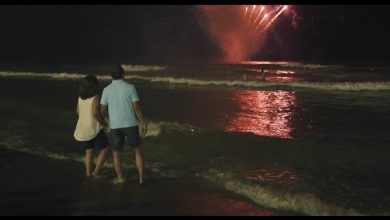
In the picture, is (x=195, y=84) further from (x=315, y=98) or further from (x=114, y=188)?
(x=114, y=188)

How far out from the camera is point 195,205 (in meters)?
6.58

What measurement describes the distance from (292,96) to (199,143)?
14150 millimetres

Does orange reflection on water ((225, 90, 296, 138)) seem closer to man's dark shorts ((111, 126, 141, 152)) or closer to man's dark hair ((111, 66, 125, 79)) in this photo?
man's dark shorts ((111, 126, 141, 152))

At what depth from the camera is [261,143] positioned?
11.2 metres

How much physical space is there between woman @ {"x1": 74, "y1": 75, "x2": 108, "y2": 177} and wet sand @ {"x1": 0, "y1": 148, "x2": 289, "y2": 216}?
0.59 m

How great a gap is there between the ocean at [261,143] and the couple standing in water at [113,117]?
1112 millimetres

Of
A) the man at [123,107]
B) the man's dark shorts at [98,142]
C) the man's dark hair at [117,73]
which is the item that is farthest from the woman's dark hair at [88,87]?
the man's dark shorts at [98,142]

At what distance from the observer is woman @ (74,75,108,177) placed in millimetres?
7328

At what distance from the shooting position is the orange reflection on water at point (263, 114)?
45.4 feet

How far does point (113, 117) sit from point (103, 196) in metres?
1.10

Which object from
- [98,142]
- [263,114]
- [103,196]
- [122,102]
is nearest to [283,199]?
[103,196]

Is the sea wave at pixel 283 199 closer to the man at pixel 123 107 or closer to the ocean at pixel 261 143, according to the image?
the ocean at pixel 261 143

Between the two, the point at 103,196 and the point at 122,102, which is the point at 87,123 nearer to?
the point at 122,102
